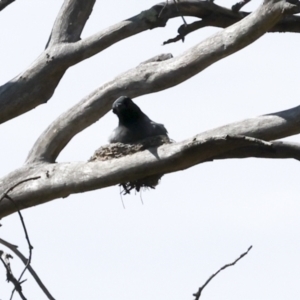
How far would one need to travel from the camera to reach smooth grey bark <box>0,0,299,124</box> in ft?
23.7

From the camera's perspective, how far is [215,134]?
582 centimetres

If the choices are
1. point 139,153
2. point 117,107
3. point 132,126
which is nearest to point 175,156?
point 139,153

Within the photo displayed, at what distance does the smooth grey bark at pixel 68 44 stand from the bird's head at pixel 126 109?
0.52 meters

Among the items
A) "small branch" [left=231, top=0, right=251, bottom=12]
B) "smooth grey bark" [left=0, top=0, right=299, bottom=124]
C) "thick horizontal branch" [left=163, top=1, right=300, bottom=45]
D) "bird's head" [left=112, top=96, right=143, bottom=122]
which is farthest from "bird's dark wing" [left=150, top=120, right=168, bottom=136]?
"small branch" [left=231, top=0, right=251, bottom=12]

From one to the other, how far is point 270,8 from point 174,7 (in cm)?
161

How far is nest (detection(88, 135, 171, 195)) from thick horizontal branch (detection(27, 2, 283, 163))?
0.30 m

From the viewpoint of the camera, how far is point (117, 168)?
600 centimetres

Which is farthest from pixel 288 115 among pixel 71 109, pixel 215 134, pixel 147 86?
pixel 71 109

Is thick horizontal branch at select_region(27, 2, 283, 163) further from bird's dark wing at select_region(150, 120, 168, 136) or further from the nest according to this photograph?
bird's dark wing at select_region(150, 120, 168, 136)

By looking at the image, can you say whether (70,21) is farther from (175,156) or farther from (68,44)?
(175,156)

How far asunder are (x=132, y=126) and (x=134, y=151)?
107 centimetres

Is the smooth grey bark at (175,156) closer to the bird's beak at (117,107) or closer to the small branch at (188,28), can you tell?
the bird's beak at (117,107)

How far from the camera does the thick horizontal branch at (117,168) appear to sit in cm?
560

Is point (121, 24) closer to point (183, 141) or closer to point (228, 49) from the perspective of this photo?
point (228, 49)
